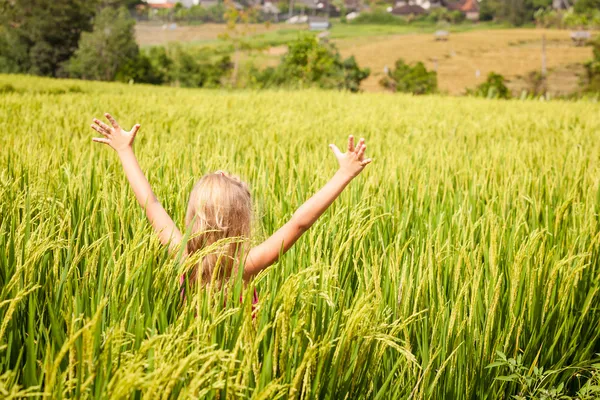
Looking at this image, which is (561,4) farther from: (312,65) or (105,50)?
(312,65)

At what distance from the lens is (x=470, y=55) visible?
33.3m

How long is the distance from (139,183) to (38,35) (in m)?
→ 25.4

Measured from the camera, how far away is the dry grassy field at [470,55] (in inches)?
1040

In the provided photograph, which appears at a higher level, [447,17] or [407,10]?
[407,10]

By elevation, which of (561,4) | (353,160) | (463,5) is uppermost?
(463,5)

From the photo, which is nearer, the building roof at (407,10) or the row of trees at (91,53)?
the row of trees at (91,53)

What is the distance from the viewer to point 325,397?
38.0 inches

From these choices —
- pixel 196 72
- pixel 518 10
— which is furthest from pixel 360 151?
pixel 518 10

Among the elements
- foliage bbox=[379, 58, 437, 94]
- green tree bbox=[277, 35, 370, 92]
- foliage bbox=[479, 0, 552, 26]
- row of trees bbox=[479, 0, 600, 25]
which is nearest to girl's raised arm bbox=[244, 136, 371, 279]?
green tree bbox=[277, 35, 370, 92]

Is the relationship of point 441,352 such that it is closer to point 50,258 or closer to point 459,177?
point 50,258

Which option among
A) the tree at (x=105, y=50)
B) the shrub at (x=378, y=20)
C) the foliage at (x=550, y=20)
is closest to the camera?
the tree at (x=105, y=50)

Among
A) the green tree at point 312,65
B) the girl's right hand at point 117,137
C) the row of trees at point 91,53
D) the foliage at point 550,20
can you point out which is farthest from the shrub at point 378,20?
the girl's right hand at point 117,137

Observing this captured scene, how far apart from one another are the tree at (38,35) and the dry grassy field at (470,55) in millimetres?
4430

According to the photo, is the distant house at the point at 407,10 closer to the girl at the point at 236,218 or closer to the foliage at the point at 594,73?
the foliage at the point at 594,73
